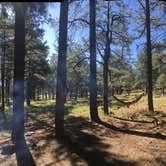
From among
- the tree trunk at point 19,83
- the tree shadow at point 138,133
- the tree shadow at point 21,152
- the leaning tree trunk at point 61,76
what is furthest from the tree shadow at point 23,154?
the tree shadow at point 138,133

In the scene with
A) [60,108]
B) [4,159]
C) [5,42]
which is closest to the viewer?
[4,159]

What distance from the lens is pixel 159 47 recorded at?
1532cm

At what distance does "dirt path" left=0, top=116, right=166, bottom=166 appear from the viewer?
6.38 m

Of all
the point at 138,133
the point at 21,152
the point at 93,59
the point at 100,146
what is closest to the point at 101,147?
the point at 100,146

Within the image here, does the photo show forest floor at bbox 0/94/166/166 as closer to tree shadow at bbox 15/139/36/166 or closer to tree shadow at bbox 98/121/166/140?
tree shadow at bbox 98/121/166/140

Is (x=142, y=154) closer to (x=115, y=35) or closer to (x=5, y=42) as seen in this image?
(x=115, y=35)

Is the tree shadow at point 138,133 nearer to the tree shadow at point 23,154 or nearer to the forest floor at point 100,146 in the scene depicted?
the forest floor at point 100,146

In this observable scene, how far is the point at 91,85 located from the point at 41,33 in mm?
5711

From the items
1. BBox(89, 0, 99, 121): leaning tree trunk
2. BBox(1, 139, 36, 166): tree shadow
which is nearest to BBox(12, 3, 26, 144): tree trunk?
BBox(1, 139, 36, 166): tree shadow

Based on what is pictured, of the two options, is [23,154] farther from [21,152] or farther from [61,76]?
[61,76]

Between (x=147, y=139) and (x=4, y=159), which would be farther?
(x=147, y=139)

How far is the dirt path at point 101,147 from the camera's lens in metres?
6.38

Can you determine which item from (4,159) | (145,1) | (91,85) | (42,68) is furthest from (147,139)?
(42,68)

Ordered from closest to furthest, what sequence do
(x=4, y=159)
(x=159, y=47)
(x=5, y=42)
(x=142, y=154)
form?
1. (x=142, y=154)
2. (x=4, y=159)
3. (x=159, y=47)
4. (x=5, y=42)
